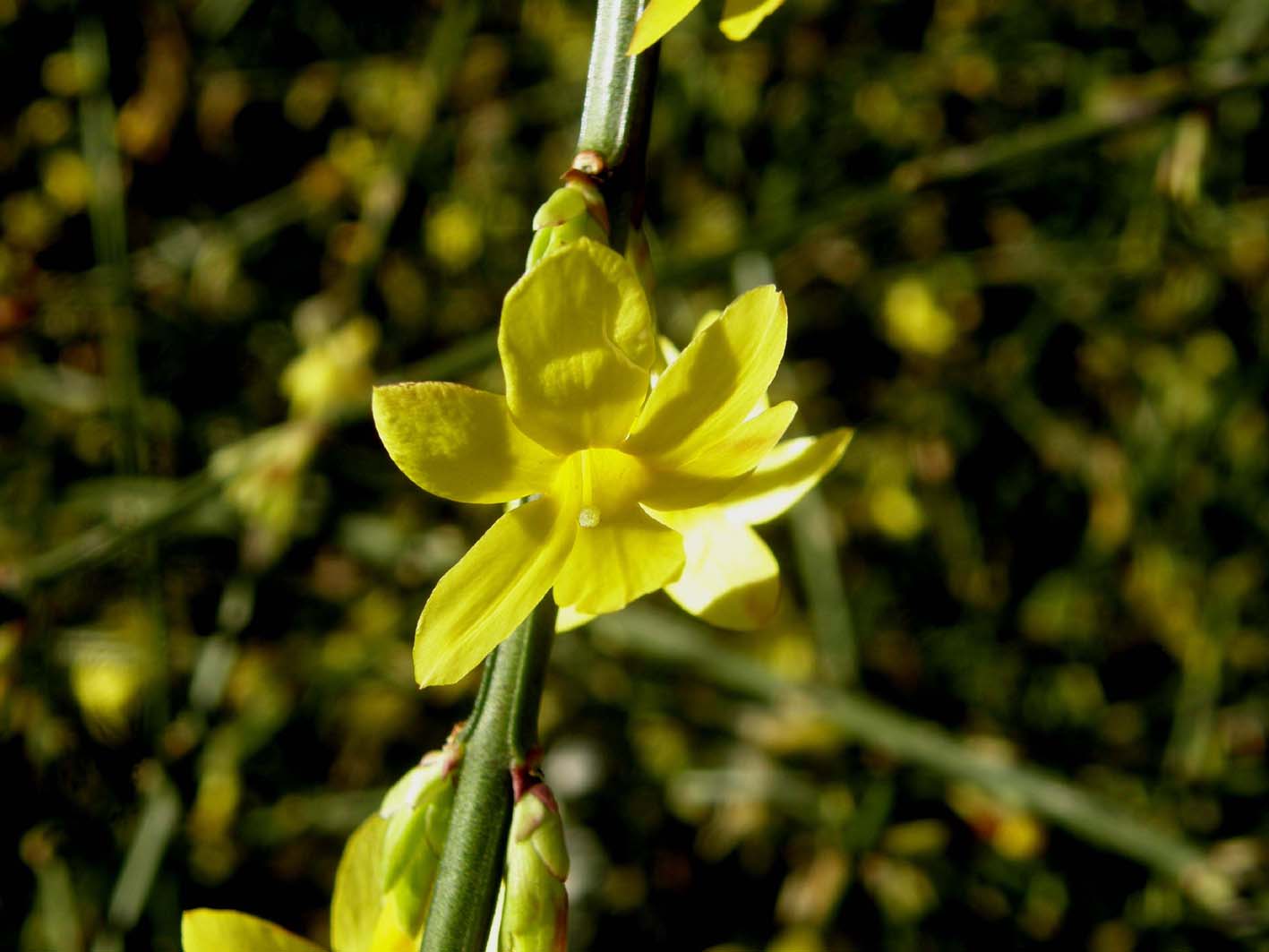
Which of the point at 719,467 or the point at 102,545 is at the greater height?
the point at 102,545

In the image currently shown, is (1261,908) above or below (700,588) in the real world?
below

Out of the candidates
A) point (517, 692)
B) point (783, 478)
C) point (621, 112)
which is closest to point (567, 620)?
point (517, 692)

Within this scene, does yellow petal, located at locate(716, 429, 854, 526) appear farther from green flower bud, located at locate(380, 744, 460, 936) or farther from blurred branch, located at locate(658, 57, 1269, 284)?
blurred branch, located at locate(658, 57, 1269, 284)

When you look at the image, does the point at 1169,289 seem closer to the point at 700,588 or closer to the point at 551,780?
the point at 551,780

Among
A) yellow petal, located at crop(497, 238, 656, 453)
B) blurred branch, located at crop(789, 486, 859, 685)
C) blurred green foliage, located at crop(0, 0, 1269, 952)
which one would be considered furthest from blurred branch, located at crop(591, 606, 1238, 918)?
yellow petal, located at crop(497, 238, 656, 453)

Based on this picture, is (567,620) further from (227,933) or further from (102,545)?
(102,545)

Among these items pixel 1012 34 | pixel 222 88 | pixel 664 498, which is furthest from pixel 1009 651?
pixel 222 88
